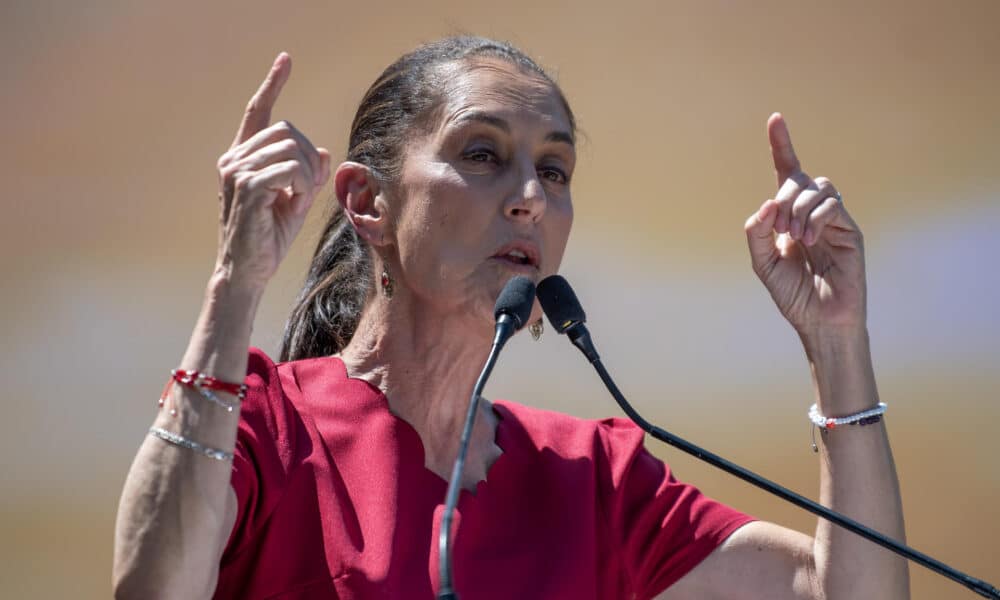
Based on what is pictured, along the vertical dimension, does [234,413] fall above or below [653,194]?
below

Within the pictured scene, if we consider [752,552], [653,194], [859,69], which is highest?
→ [859,69]

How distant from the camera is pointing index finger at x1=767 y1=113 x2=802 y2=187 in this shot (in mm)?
1985

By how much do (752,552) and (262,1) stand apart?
197 centimetres

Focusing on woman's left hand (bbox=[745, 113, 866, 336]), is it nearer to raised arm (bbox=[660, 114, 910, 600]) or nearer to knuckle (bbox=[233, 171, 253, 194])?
raised arm (bbox=[660, 114, 910, 600])

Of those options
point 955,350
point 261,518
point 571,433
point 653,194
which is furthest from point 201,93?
point 955,350

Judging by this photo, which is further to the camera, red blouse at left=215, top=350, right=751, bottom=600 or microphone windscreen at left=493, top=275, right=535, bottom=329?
red blouse at left=215, top=350, right=751, bottom=600

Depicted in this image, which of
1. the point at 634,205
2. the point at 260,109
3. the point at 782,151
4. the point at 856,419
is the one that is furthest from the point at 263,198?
the point at 634,205

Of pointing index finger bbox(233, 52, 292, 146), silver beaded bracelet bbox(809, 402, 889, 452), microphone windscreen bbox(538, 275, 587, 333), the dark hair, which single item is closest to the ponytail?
the dark hair

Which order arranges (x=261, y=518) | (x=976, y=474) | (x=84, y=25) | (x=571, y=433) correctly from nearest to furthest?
(x=261, y=518), (x=571, y=433), (x=976, y=474), (x=84, y=25)

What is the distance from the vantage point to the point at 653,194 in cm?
328

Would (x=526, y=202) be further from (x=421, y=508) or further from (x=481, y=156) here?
(x=421, y=508)

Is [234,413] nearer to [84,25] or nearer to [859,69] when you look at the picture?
[84,25]

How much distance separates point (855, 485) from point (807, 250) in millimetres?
394

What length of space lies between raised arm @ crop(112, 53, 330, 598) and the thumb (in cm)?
71
